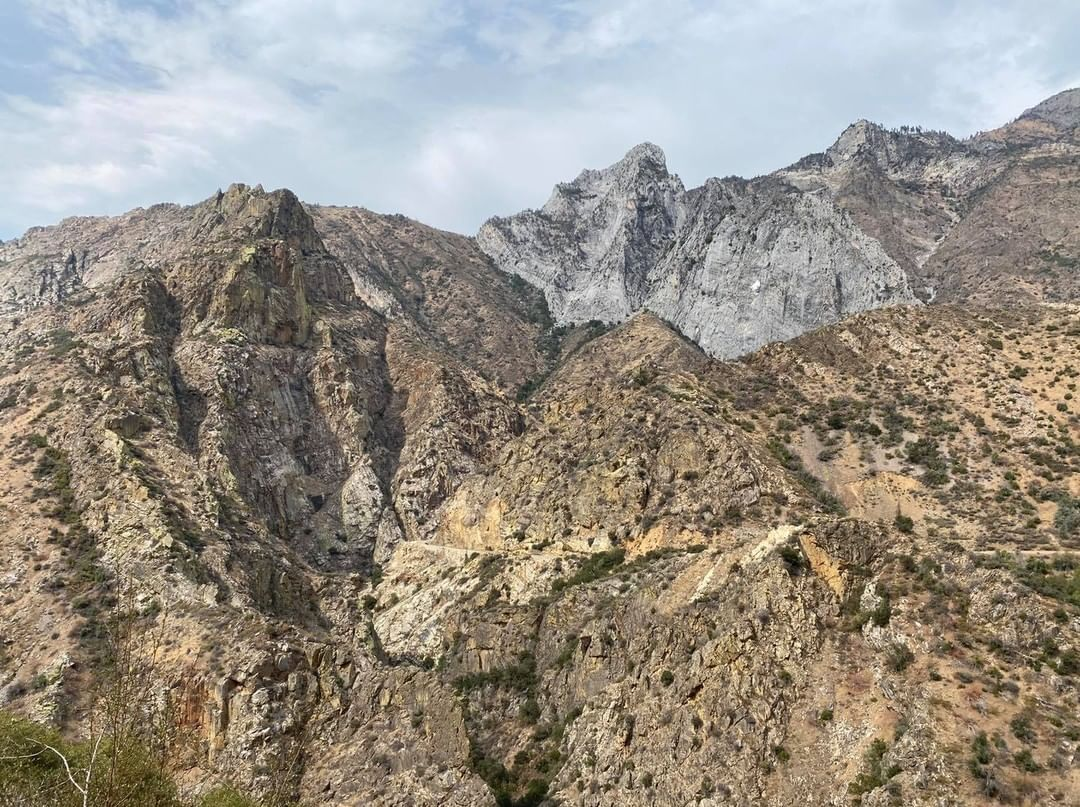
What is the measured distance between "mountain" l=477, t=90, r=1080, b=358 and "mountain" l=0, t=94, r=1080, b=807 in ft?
5.73

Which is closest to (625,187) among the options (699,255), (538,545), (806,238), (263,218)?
(699,255)

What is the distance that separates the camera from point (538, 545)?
182 feet

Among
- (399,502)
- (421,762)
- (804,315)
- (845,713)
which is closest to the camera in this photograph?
(845,713)

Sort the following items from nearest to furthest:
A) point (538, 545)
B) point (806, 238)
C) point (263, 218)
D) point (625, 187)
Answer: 1. point (538, 545)
2. point (263, 218)
3. point (806, 238)
4. point (625, 187)

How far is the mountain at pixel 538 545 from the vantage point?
85.9 ft

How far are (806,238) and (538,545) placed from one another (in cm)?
9690

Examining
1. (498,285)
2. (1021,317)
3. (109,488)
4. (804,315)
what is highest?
(498,285)

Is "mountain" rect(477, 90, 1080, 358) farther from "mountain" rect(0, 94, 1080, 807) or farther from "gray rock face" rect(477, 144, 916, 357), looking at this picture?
"mountain" rect(0, 94, 1080, 807)

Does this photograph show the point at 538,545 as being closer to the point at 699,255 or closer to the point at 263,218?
the point at 263,218

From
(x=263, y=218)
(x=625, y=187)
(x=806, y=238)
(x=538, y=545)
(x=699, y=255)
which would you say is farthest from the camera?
(x=625, y=187)

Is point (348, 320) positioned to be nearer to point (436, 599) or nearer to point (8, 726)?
point (436, 599)

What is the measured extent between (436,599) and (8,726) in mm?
36108

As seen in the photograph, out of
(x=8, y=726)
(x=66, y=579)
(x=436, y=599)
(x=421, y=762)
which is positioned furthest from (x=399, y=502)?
(x=8, y=726)

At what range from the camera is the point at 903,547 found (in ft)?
108
